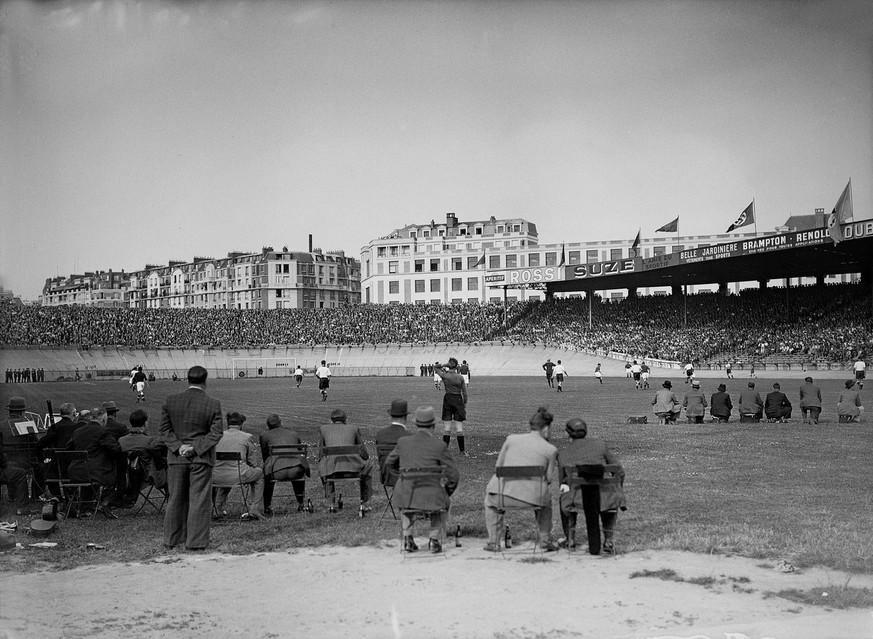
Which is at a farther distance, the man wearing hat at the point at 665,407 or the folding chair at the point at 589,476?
the man wearing hat at the point at 665,407

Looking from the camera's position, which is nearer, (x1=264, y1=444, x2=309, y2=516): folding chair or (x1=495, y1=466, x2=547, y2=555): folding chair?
(x1=495, y1=466, x2=547, y2=555): folding chair

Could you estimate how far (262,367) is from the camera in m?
79.8

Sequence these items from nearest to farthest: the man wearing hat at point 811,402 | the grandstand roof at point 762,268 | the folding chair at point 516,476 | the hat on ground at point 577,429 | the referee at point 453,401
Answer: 1. the folding chair at point 516,476
2. the hat on ground at point 577,429
3. the referee at point 453,401
4. the man wearing hat at point 811,402
5. the grandstand roof at point 762,268

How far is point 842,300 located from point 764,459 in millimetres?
55142

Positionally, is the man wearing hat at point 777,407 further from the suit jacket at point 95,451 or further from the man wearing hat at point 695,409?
the suit jacket at point 95,451

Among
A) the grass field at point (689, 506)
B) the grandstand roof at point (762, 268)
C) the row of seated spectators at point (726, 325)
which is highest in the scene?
the grandstand roof at point (762, 268)

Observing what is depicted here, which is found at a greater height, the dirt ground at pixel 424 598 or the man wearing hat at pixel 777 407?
the man wearing hat at pixel 777 407

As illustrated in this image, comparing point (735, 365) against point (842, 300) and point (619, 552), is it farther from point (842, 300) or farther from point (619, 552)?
point (619, 552)

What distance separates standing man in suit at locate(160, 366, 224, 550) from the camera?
33.8 ft

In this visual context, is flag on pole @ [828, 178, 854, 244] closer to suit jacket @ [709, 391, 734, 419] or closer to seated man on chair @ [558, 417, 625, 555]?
suit jacket @ [709, 391, 734, 419]

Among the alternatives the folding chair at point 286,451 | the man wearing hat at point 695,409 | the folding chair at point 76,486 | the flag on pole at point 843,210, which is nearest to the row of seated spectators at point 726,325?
the flag on pole at point 843,210

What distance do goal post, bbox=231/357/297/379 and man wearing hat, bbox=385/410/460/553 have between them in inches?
2643

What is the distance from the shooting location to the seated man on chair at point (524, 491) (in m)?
9.67

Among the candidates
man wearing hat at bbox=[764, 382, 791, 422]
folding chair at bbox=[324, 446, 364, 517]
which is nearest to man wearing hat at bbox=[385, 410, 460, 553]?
folding chair at bbox=[324, 446, 364, 517]
